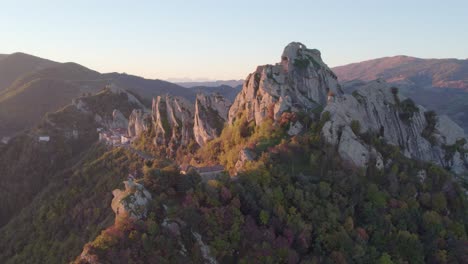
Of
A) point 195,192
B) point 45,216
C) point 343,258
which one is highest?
point 195,192

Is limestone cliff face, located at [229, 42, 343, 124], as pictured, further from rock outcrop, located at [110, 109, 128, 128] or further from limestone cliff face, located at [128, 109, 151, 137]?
rock outcrop, located at [110, 109, 128, 128]

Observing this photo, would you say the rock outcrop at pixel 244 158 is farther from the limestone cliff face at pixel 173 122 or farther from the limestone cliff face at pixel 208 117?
the limestone cliff face at pixel 173 122

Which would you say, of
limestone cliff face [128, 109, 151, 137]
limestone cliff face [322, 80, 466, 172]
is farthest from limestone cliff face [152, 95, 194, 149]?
limestone cliff face [322, 80, 466, 172]

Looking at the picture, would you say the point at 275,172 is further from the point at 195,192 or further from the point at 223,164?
the point at 223,164

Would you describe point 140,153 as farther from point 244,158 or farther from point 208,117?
point 244,158

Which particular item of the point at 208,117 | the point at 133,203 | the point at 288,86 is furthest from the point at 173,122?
the point at 133,203

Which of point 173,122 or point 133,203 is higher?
point 173,122

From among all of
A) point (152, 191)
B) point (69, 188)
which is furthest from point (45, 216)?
point (152, 191)
